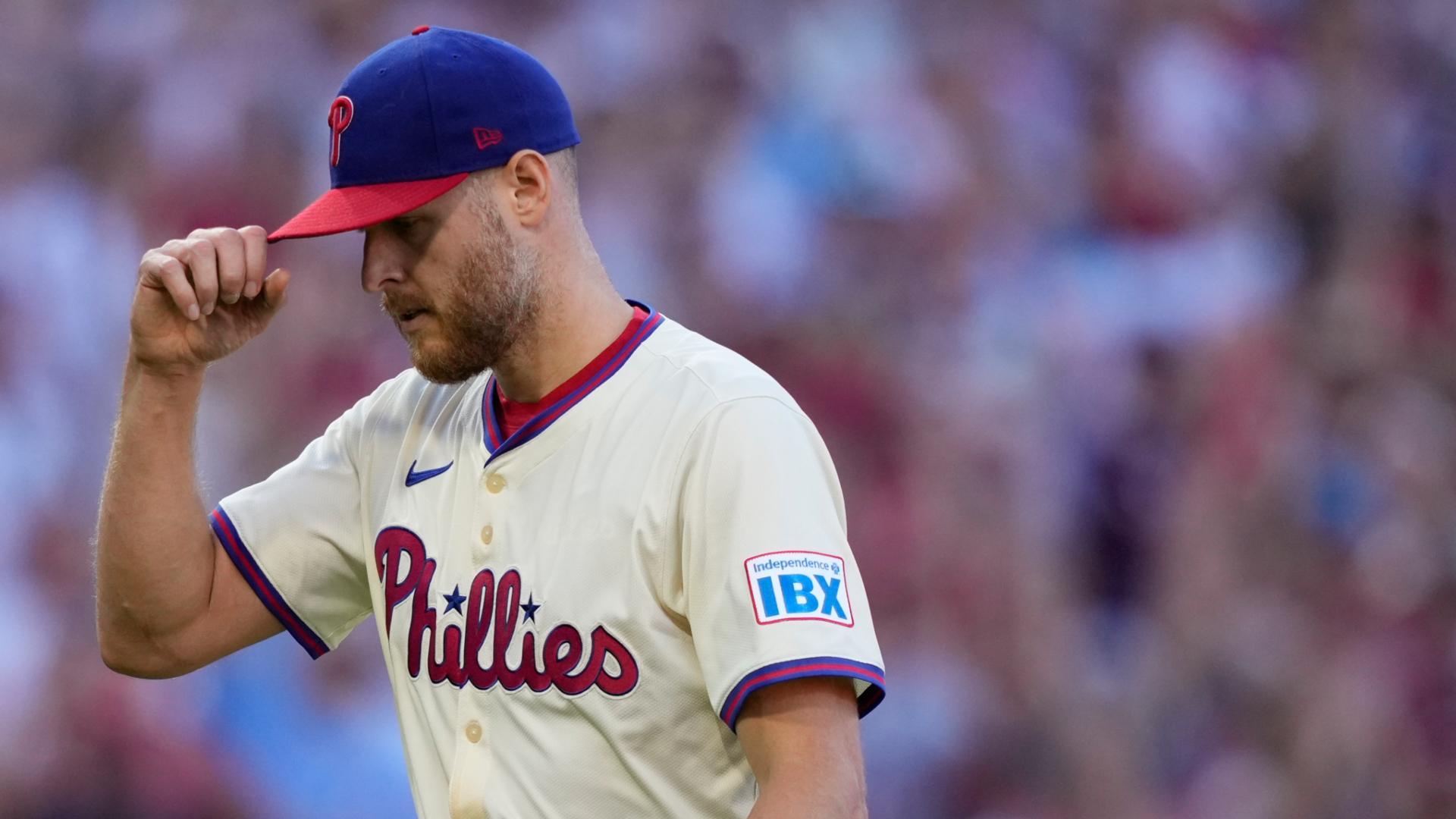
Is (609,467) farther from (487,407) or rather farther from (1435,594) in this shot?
(1435,594)

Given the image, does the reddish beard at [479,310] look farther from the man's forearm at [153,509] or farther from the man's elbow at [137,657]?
the man's elbow at [137,657]

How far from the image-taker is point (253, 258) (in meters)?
2.00

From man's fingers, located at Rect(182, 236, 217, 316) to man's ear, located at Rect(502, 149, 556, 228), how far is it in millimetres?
365

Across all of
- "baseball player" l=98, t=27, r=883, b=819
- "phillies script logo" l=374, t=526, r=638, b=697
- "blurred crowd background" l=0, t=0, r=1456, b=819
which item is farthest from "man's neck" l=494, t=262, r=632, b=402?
"blurred crowd background" l=0, t=0, r=1456, b=819

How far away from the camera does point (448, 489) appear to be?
2064 millimetres

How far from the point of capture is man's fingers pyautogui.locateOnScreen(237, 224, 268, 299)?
200 centimetres

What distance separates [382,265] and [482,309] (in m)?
0.13

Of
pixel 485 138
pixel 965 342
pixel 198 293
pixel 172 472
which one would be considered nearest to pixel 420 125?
pixel 485 138

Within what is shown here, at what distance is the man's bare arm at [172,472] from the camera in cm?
199

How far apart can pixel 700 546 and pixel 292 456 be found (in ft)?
10.5

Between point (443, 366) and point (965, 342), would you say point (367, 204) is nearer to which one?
point (443, 366)

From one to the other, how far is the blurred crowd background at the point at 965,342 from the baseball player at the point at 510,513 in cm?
238

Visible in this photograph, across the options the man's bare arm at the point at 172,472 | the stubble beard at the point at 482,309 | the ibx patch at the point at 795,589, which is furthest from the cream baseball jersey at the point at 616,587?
the man's bare arm at the point at 172,472

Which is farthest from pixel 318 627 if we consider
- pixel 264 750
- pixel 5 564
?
pixel 5 564
